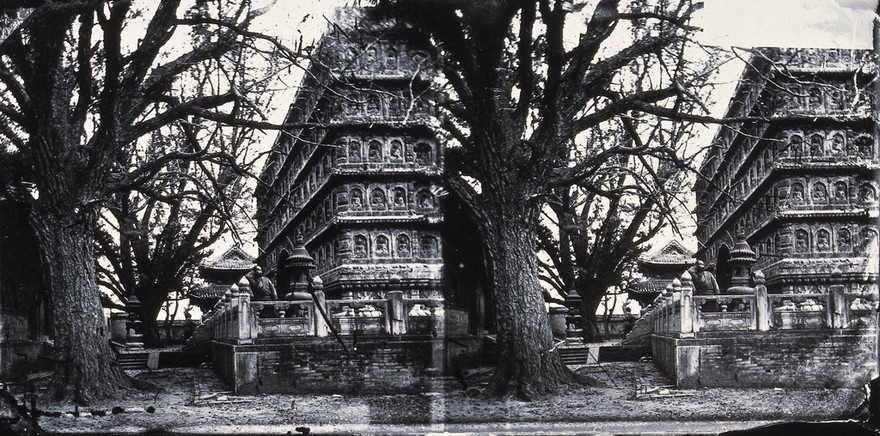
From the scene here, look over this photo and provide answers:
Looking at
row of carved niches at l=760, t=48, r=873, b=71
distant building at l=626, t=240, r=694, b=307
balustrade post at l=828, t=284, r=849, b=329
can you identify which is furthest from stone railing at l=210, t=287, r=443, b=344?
row of carved niches at l=760, t=48, r=873, b=71

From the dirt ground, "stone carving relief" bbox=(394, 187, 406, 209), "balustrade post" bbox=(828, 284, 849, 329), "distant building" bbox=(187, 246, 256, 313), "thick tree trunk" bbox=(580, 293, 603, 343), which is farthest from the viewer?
"distant building" bbox=(187, 246, 256, 313)

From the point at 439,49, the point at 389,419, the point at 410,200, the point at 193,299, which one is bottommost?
the point at 389,419

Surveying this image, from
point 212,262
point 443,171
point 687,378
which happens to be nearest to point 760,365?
point 687,378

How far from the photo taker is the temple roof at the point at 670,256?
2022cm

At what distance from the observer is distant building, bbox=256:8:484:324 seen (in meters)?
13.2

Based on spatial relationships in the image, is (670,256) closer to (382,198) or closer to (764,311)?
(764,311)

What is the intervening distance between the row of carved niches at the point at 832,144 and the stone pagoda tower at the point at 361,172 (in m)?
6.37

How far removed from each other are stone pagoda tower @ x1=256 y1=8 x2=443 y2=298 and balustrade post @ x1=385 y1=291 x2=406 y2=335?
0.82 metres

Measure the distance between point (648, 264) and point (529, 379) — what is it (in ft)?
27.0

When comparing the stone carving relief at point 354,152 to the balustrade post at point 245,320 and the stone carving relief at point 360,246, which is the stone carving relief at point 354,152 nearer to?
the stone carving relief at point 360,246

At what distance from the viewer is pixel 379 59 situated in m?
14.3

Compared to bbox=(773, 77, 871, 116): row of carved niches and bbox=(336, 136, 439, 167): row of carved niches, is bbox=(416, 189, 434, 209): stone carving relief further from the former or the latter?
bbox=(773, 77, 871, 116): row of carved niches

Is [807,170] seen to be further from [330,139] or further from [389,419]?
[389,419]

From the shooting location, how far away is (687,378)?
14.3 metres
